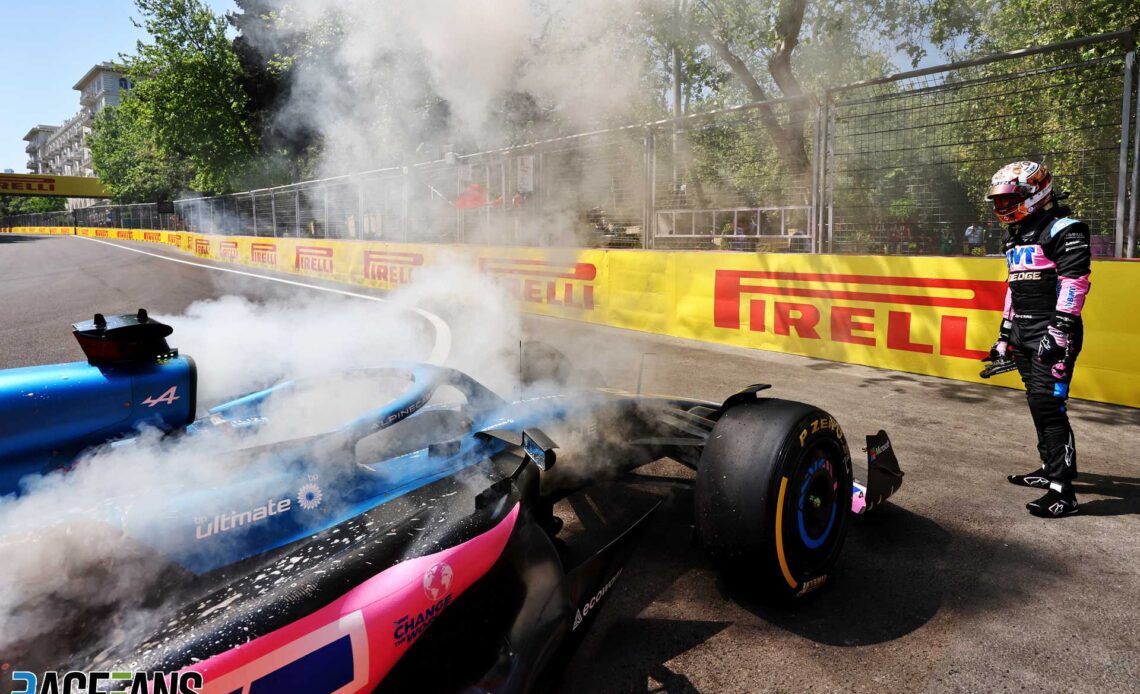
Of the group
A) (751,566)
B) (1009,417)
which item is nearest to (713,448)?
(751,566)

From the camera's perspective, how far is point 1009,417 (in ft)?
16.3

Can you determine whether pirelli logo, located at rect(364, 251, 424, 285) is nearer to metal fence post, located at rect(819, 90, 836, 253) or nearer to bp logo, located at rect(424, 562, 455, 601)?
metal fence post, located at rect(819, 90, 836, 253)

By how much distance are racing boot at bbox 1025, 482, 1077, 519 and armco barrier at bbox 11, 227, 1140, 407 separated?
108 inches

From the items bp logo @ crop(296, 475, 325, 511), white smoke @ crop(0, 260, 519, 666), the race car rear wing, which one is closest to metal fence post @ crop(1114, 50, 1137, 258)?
the race car rear wing

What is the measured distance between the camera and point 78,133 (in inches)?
4550

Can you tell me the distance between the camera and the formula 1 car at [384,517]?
1.50m

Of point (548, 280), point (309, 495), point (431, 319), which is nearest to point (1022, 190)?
point (309, 495)

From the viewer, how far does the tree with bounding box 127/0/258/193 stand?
31844 millimetres

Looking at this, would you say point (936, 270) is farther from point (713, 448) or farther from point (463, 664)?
point (463, 664)

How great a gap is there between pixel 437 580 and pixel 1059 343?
10.6 feet

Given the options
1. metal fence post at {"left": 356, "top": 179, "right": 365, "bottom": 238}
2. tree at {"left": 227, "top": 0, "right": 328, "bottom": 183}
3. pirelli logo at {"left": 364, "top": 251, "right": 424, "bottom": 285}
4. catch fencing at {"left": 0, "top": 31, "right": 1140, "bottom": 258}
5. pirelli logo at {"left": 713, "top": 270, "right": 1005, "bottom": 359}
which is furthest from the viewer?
metal fence post at {"left": 356, "top": 179, "right": 365, "bottom": 238}

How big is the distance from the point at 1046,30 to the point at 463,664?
1961 cm

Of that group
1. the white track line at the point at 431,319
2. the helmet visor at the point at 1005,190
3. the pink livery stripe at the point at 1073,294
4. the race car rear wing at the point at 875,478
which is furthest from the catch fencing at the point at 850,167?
the race car rear wing at the point at 875,478

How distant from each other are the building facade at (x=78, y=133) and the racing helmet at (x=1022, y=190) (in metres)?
99.1
